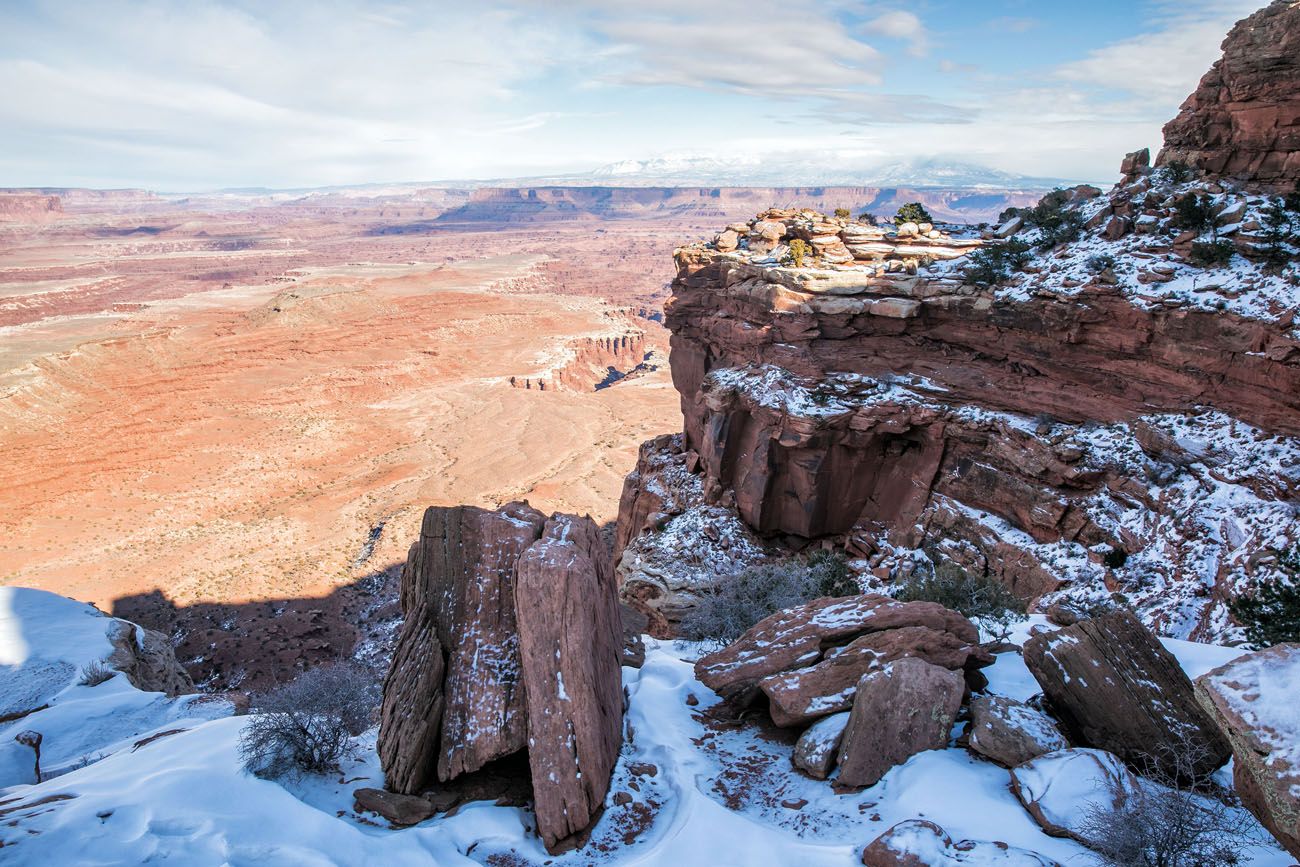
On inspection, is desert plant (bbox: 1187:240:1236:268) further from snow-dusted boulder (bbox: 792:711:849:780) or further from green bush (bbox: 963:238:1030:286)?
snow-dusted boulder (bbox: 792:711:849:780)

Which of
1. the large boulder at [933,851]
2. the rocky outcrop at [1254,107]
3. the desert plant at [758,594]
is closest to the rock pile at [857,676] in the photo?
the large boulder at [933,851]

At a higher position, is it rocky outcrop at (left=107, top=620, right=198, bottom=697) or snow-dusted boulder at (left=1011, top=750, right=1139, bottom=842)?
snow-dusted boulder at (left=1011, top=750, right=1139, bottom=842)

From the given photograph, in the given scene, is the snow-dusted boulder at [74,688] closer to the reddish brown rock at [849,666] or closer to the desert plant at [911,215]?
the reddish brown rock at [849,666]

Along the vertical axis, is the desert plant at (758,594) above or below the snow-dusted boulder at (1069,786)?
below

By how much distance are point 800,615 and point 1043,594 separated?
8802mm

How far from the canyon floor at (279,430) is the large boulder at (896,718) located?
893 inches

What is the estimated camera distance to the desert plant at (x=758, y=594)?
12.5m

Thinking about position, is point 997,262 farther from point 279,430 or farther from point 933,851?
point 279,430

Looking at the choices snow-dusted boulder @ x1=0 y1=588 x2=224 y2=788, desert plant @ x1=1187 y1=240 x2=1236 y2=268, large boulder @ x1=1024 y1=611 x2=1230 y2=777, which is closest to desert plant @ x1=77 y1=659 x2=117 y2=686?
snow-dusted boulder @ x1=0 y1=588 x2=224 y2=788

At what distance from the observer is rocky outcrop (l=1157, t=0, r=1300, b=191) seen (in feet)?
46.2

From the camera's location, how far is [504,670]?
7395 mm

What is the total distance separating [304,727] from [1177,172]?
22362 mm

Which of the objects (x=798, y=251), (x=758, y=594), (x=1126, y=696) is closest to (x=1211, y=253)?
(x=798, y=251)

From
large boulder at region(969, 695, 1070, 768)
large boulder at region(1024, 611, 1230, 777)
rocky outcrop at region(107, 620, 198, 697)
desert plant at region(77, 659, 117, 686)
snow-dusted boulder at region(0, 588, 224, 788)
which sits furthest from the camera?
rocky outcrop at region(107, 620, 198, 697)
